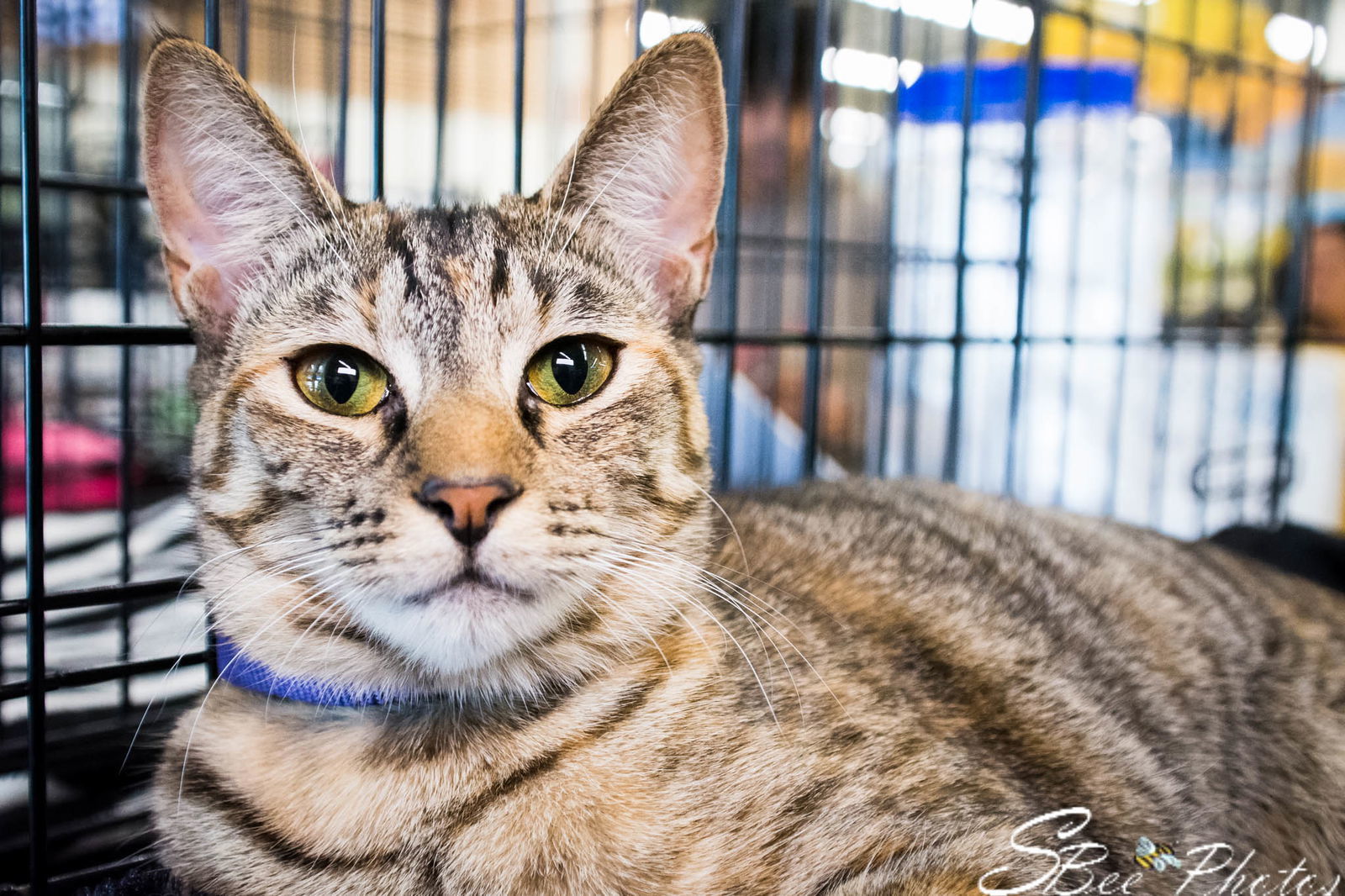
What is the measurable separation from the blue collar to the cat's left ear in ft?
1.54

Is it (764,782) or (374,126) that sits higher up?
(374,126)

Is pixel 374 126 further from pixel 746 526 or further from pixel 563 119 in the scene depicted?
pixel 563 119

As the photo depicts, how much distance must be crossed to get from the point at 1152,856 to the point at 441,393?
838 mm

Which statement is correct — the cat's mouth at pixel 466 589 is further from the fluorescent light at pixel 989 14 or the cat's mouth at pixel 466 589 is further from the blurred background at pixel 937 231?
the fluorescent light at pixel 989 14

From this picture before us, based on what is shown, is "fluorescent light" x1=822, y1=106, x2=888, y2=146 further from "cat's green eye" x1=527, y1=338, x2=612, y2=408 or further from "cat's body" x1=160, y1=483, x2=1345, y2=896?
"cat's green eye" x1=527, y1=338, x2=612, y2=408

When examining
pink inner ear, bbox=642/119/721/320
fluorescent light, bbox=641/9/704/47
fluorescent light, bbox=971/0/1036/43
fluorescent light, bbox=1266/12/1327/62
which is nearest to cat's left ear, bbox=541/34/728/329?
pink inner ear, bbox=642/119/721/320

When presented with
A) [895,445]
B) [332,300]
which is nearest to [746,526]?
[332,300]

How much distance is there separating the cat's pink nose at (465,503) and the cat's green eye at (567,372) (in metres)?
0.17

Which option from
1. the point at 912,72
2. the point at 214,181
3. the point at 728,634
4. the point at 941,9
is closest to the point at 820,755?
the point at 728,634

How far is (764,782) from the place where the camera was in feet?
2.86

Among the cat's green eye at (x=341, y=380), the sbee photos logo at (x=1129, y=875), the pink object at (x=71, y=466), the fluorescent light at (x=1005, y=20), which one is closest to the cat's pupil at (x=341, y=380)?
the cat's green eye at (x=341, y=380)

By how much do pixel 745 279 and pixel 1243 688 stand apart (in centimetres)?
230

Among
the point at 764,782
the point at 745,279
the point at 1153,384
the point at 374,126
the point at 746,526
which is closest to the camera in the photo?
the point at 764,782

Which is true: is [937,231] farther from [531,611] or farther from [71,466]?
[531,611]
